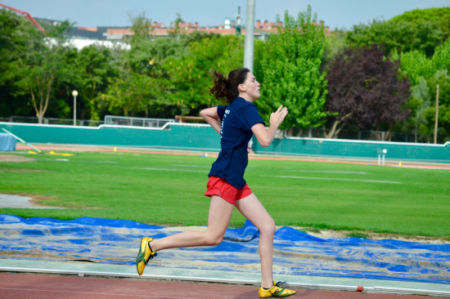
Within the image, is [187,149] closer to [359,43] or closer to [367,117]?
[367,117]

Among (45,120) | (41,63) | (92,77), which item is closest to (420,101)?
(45,120)

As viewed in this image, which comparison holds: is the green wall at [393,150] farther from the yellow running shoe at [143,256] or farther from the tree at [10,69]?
the tree at [10,69]

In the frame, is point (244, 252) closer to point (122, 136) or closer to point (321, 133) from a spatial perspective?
point (122, 136)

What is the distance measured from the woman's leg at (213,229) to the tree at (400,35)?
5921 centimetres

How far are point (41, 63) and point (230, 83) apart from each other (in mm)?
57441

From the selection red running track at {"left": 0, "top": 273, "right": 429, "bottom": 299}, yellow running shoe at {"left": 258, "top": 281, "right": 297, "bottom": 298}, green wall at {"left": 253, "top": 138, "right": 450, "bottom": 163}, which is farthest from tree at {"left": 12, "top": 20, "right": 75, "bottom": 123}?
yellow running shoe at {"left": 258, "top": 281, "right": 297, "bottom": 298}

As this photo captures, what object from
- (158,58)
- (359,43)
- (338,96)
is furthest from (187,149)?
(359,43)

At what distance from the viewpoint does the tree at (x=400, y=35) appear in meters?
60.2

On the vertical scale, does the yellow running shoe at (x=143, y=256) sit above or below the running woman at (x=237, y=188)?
below

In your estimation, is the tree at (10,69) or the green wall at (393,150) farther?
the tree at (10,69)

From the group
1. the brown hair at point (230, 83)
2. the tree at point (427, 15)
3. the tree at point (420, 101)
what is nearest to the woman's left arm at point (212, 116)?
the brown hair at point (230, 83)

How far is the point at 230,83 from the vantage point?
4.38 m

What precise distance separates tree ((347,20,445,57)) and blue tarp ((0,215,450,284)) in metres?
56.8

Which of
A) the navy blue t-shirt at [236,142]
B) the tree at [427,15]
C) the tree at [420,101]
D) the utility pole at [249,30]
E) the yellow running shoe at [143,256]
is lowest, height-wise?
the yellow running shoe at [143,256]
